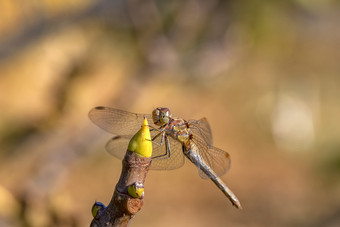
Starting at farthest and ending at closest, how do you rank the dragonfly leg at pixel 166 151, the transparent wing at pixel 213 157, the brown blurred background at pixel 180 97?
the brown blurred background at pixel 180 97, the transparent wing at pixel 213 157, the dragonfly leg at pixel 166 151

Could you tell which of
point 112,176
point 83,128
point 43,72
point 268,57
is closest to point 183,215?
point 112,176

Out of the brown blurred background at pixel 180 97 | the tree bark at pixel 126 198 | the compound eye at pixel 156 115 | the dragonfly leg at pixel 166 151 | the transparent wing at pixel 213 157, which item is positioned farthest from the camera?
the brown blurred background at pixel 180 97

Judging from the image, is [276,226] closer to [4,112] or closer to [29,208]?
[4,112]

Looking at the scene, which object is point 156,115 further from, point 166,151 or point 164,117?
point 166,151

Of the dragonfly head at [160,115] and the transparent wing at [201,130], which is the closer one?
the dragonfly head at [160,115]

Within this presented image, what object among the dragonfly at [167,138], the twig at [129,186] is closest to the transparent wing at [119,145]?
the dragonfly at [167,138]

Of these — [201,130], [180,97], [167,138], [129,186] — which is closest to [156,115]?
[167,138]

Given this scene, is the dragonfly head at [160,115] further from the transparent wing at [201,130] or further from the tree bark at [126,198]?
the tree bark at [126,198]
